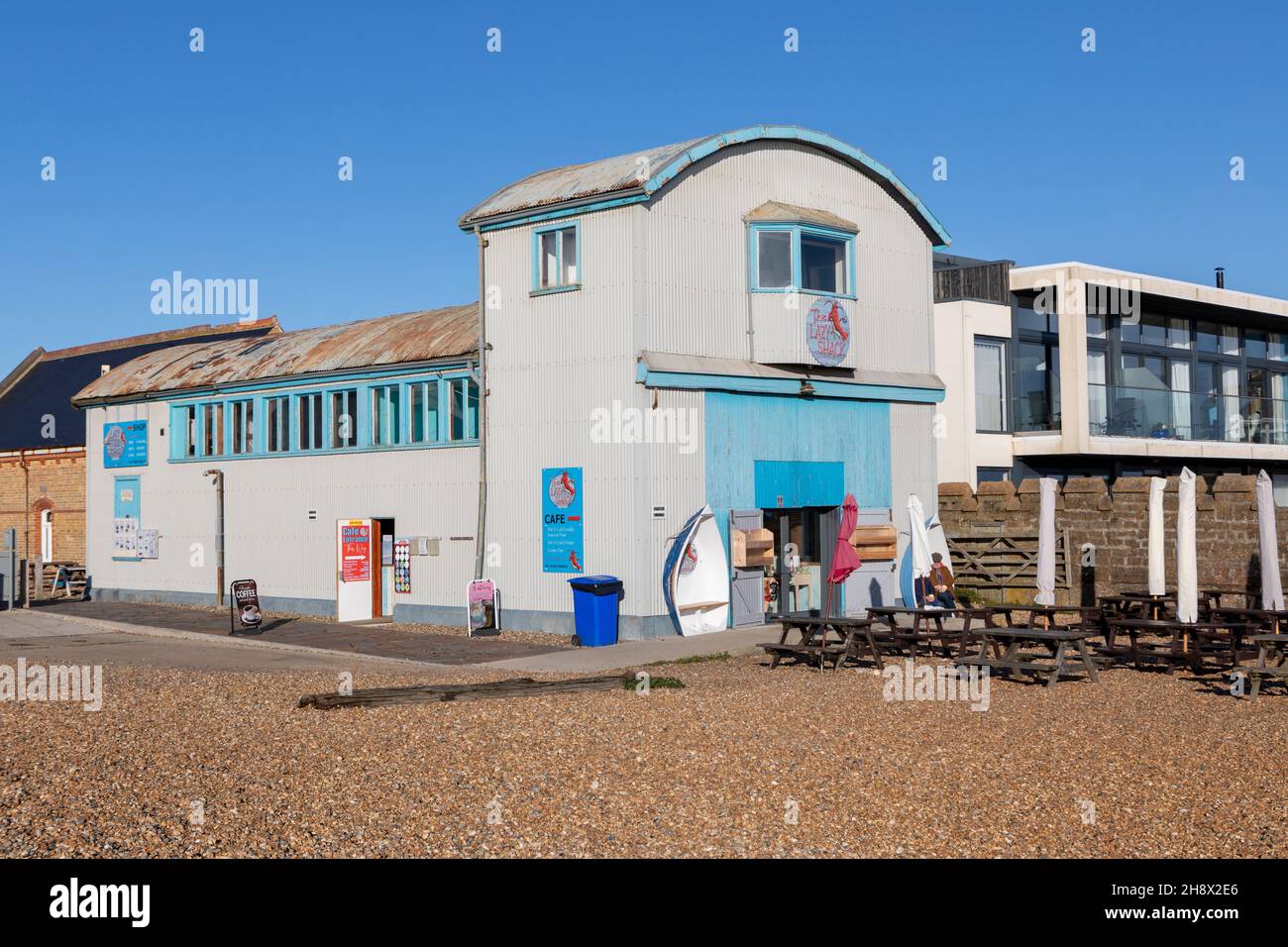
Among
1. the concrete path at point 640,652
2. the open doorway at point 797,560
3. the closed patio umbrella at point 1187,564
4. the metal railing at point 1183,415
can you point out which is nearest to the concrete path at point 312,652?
the concrete path at point 640,652

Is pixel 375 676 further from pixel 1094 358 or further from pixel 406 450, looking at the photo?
pixel 1094 358

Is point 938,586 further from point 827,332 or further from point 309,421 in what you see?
point 309,421

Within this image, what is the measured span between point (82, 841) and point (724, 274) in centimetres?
1493

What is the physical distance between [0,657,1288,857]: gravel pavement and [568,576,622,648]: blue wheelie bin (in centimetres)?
553

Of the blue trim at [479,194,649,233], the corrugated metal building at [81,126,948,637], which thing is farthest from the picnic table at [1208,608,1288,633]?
the blue trim at [479,194,649,233]

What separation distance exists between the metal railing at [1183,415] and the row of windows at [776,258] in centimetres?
935

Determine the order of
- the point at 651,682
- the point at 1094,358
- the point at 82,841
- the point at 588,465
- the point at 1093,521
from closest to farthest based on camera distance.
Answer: the point at 82,841 → the point at 651,682 → the point at 588,465 → the point at 1093,521 → the point at 1094,358

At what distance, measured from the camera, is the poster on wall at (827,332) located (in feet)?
69.3

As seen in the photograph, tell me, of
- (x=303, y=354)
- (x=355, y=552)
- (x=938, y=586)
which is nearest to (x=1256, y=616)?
(x=938, y=586)

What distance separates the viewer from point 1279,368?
119ft

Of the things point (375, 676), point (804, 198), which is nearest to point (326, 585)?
point (375, 676)

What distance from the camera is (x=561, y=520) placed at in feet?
66.0

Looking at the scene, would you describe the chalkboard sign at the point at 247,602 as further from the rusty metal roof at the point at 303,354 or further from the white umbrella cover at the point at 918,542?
the white umbrella cover at the point at 918,542

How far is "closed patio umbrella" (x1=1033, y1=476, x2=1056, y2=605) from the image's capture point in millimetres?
18766
